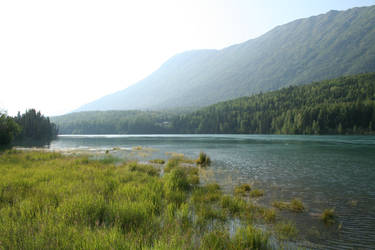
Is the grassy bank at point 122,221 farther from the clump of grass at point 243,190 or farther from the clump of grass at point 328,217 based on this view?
the clump of grass at point 328,217

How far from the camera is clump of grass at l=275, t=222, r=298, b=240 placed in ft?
25.1

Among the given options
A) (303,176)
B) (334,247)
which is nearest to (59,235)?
(334,247)

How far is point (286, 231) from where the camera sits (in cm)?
798

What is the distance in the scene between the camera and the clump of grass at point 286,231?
764cm

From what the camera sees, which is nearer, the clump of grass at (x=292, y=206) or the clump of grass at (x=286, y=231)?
the clump of grass at (x=286, y=231)

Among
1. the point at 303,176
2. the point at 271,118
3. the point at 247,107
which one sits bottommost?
the point at 303,176

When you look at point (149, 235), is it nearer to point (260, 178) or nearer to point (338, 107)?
point (260, 178)

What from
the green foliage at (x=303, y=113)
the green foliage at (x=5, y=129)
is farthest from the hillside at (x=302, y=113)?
the green foliage at (x=5, y=129)

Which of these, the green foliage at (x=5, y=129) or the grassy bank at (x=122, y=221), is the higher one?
the green foliage at (x=5, y=129)

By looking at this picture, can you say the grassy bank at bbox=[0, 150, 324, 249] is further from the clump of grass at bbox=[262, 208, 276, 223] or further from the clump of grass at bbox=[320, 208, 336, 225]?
the clump of grass at bbox=[320, 208, 336, 225]

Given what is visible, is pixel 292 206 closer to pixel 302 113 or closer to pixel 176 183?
pixel 176 183

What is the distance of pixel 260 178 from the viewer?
722 inches

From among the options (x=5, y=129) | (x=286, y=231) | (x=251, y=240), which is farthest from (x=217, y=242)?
(x=5, y=129)

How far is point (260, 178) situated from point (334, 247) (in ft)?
37.0
